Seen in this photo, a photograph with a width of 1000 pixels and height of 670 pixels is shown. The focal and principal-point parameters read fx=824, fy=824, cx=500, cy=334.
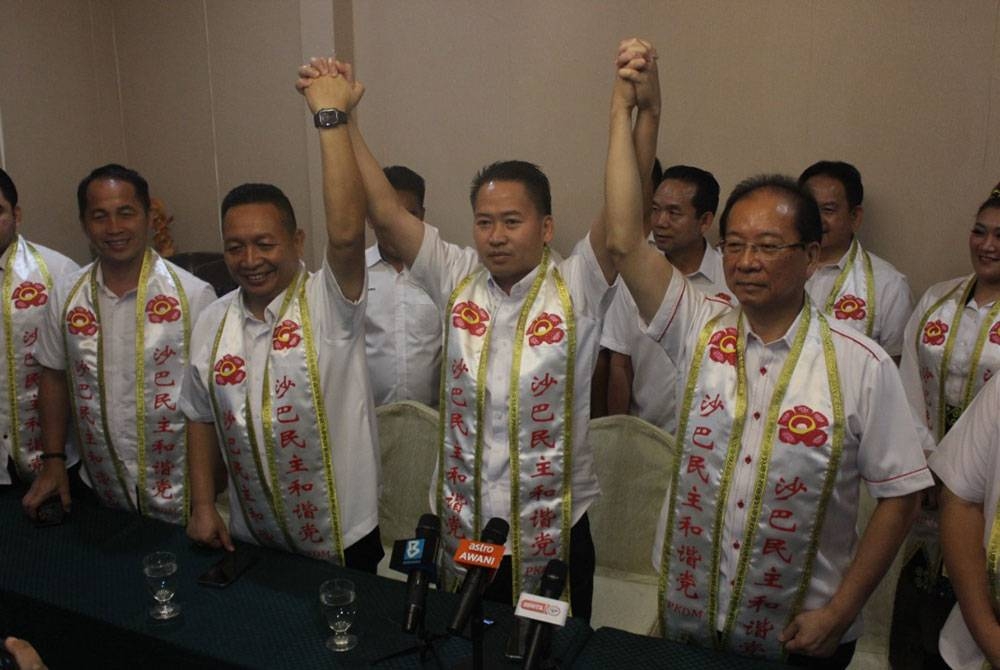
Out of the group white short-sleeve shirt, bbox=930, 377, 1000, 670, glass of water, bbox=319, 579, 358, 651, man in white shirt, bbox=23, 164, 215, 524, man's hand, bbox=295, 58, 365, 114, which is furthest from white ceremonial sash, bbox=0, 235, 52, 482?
white short-sleeve shirt, bbox=930, 377, 1000, 670

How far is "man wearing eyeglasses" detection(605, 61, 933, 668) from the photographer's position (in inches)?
65.3

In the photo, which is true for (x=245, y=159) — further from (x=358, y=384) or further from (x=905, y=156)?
(x=905, y=156)

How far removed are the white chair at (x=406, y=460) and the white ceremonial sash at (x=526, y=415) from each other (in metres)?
0.74

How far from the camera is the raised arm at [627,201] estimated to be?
69.9 inches

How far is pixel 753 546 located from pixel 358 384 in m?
1.04

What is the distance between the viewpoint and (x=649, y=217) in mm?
3365

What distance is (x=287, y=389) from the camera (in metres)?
2.05

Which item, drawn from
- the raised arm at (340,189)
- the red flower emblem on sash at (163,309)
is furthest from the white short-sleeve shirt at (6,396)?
the raised arm at (340,189)

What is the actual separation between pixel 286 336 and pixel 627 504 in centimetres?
123

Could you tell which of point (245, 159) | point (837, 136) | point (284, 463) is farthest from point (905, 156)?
point (245, 159)

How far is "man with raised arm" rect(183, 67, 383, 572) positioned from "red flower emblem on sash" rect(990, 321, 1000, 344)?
6.58ft

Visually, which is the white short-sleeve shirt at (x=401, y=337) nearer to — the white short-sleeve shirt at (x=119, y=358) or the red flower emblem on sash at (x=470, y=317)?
the white short-sleeve shirt at (x=119, y=358)

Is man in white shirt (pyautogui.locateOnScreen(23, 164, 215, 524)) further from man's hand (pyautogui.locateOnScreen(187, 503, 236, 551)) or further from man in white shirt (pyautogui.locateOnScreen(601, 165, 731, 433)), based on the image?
man in white shirt (pyautogui.locateOnScreen(601, 165, 731, 433))

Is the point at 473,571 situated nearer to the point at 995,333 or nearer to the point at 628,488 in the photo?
the point at 628,488
